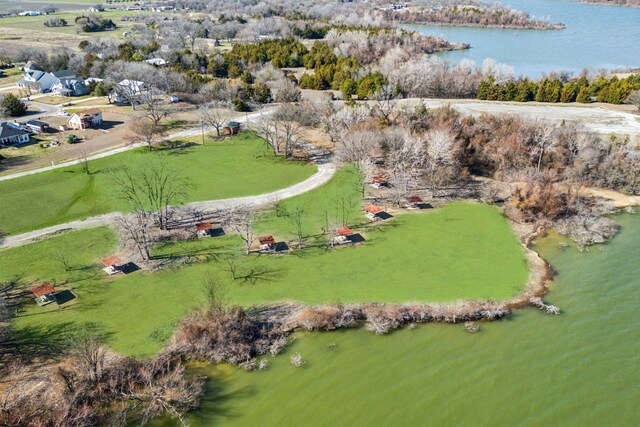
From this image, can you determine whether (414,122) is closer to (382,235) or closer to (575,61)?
(382,235)

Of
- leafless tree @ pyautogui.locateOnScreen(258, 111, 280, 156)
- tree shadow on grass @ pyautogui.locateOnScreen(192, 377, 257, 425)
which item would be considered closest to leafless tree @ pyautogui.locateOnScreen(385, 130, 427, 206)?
leafless tree @ pyautogui.locateOnScreen(258, 111, 280, 156)

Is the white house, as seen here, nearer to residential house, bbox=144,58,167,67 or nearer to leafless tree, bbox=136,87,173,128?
residential house, bbox=144,58,167,67

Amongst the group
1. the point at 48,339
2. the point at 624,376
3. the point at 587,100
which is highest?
the point at 587,100

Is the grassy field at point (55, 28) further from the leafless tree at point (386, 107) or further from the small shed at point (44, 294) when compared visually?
the small shed at point (44, 294)

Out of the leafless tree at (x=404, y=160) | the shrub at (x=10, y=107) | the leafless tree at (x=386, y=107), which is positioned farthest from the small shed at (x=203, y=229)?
the shrub at (x=10, y=107)

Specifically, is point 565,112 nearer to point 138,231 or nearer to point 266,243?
point 266,243

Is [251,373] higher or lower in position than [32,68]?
lower

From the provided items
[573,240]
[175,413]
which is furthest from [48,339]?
[573,240]
